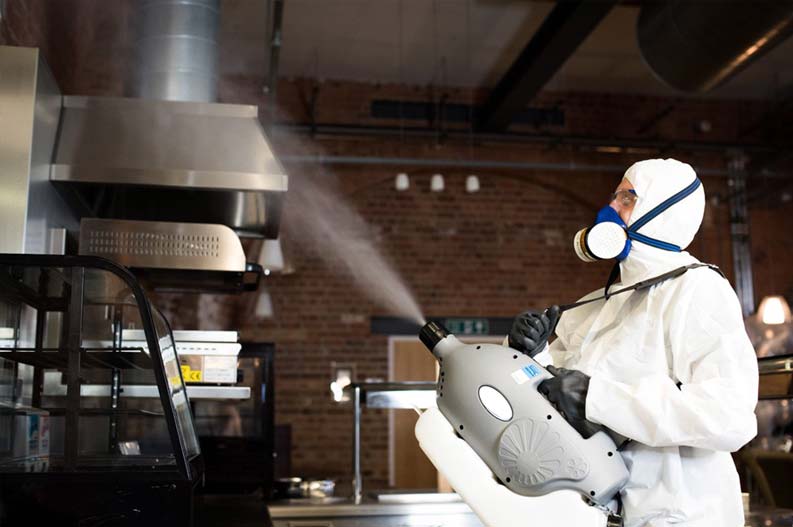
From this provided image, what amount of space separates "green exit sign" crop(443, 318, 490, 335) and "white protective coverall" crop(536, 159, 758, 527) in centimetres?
618

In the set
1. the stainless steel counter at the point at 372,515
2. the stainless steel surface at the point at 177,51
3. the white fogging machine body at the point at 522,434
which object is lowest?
the stainless steel counter at the point at 372,515

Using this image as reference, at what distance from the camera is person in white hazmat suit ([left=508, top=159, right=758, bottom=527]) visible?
1756mm

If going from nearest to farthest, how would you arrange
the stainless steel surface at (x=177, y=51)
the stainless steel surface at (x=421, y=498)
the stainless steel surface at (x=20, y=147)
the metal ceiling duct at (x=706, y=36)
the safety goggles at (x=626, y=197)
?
the safety goggles at (x=626, y=197)
the stainless steel surface at (x=20, y=147)
the stainless steel surface at (x=421, y=498)
the stainless steel surface at (x=177, y=51)
the metal ceiling duct at (x=706, y=36)

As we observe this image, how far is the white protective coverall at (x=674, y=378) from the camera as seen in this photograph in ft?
5.75

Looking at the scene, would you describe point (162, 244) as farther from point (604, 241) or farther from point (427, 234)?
point (427, 234)

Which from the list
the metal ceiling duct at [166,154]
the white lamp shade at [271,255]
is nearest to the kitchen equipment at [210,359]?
the metal ceiling duct at [166,154]

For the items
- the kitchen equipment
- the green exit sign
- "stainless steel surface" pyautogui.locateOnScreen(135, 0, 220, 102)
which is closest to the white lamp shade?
the green exit sign

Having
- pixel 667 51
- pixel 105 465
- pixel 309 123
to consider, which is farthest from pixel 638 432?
pixel 309 123

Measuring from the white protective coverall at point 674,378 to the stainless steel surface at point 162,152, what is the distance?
180cm

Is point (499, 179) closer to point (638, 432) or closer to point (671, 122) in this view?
point (671, 122)

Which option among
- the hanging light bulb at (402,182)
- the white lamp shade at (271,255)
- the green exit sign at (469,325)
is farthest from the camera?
the green exit sign at (469,325)

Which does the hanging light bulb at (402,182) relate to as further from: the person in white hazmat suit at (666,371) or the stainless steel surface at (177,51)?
the person in white hazmat suit at (666,371)

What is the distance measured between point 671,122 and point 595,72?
103 centimetres

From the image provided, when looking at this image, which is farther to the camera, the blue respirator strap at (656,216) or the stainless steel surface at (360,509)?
the stainless steel surface at (360,509)
